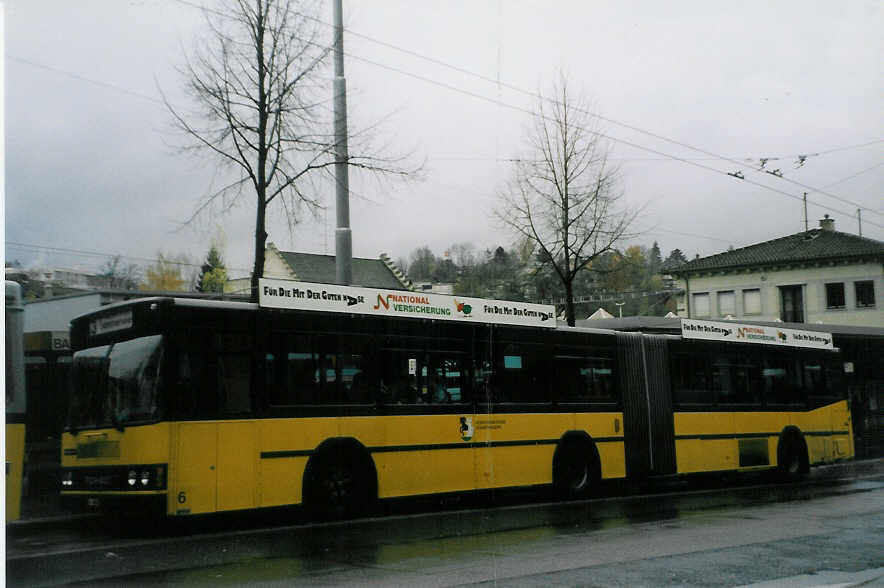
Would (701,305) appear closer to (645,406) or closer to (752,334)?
(752,334)

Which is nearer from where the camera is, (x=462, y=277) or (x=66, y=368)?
(x=66, y=368)

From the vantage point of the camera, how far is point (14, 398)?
7.44 metres

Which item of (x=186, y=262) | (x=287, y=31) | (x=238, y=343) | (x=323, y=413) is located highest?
(x=287, y=31)

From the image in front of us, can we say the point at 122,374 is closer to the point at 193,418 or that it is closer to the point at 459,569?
the point at 193,418

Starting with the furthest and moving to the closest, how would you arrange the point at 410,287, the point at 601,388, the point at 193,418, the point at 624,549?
the point at 601,388
the point at 410,287
the point at 193,418
the point at 624,549

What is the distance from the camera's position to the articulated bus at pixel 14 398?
23.4 ft

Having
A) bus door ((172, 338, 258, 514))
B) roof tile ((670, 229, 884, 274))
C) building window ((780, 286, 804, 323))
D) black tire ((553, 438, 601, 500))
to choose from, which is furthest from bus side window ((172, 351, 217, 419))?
building window ((780, 286, 804, 323))

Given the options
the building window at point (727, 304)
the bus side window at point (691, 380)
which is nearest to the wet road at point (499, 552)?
the bus side window at point (691, 380)

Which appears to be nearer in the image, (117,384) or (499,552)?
(499,552)

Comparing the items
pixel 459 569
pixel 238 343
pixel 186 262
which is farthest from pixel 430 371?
pixel 459 569

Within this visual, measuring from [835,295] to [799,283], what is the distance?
1787 mm

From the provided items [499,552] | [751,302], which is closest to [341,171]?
[499,552]

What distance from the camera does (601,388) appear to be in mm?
16188

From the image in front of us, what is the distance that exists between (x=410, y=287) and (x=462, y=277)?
0.90 m
